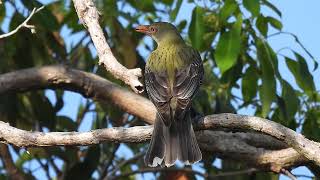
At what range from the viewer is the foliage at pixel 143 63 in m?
6.94

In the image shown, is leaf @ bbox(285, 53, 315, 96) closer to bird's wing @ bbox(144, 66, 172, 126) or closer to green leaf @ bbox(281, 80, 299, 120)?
green leaf @ bbox(281, 80, 299, 120)

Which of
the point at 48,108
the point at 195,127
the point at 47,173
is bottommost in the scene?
the point at 47,173

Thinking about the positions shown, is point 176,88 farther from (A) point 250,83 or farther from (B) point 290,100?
(B) point 290,100

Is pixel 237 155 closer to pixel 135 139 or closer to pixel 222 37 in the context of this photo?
pixel 222 37

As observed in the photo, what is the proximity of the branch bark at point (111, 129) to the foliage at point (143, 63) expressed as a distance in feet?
0.99

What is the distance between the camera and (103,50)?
562cm

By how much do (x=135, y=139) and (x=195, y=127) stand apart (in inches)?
27.7

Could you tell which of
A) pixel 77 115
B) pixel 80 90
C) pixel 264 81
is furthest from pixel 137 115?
pixel 77 115

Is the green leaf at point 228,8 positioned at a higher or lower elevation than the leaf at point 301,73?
higher

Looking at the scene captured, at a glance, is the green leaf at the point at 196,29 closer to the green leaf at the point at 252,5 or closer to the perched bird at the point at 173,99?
the perched bird at the point at 173,99

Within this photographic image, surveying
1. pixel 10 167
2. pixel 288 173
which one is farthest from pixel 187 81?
pixel 10 167

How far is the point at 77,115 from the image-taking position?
29.1ft

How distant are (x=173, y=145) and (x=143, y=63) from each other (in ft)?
7.18

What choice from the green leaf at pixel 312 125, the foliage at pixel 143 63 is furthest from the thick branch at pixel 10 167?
the green leaf at pixel 312 125
